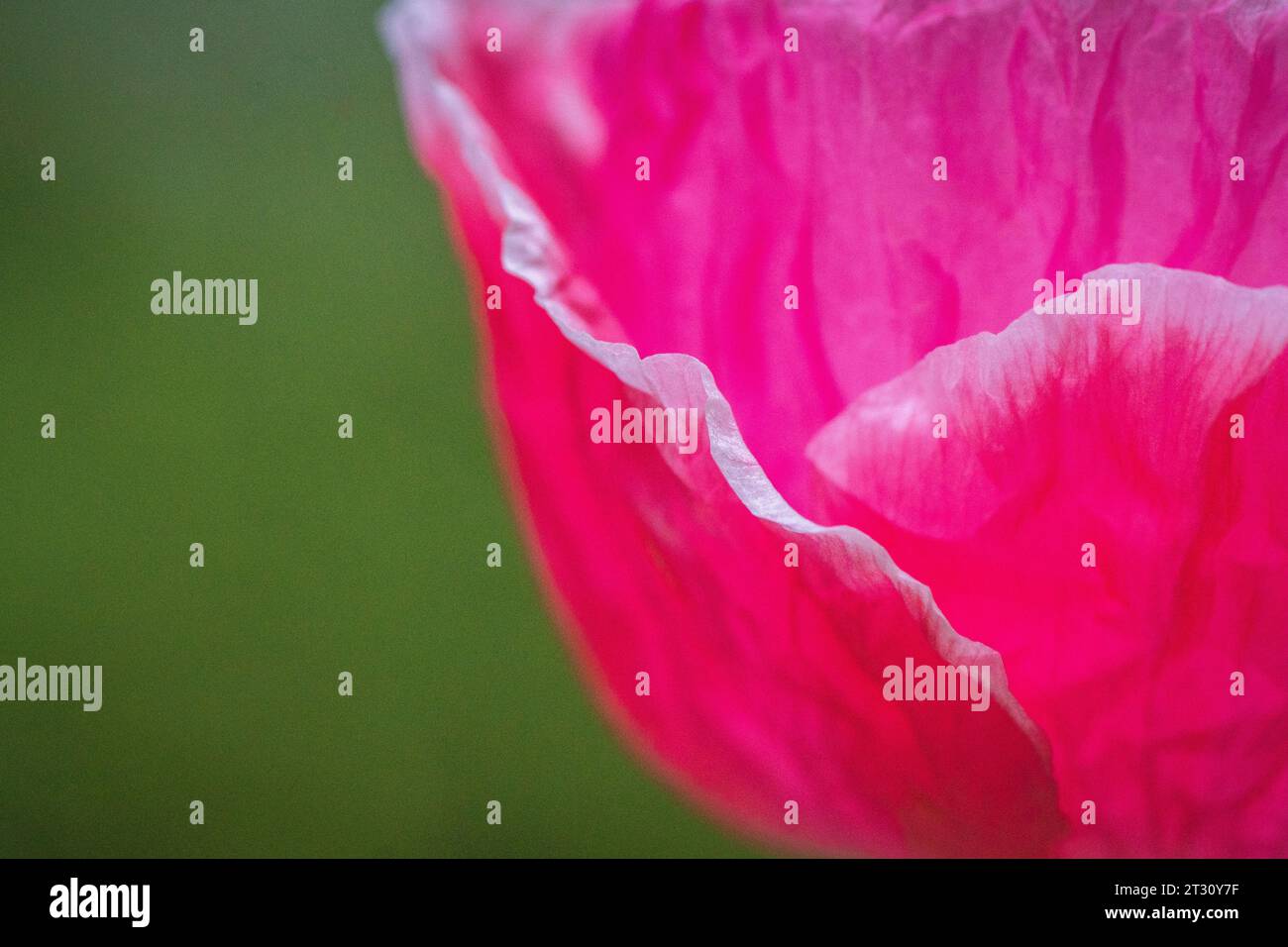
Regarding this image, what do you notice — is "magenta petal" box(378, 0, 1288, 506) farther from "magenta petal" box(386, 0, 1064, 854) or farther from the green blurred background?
the green blurred background

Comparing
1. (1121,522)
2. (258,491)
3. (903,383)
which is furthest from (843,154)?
(258,491)

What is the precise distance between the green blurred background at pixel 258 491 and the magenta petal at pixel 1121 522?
0.44 m

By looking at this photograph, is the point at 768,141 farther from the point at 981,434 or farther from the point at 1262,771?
the point at 1262,771

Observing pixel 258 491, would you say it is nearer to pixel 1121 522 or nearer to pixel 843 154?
pixel 843 154

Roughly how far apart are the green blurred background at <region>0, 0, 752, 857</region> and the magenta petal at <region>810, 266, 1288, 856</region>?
437 mm

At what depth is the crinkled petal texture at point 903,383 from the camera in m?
1.08

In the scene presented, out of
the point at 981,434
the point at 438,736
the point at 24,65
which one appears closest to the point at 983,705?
the point at 981,434

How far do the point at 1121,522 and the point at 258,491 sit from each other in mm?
953

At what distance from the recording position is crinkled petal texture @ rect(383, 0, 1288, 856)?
108cm

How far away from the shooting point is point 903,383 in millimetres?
1103

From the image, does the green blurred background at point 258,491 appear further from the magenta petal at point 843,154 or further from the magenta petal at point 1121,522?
the magenta petal at point 1121,522

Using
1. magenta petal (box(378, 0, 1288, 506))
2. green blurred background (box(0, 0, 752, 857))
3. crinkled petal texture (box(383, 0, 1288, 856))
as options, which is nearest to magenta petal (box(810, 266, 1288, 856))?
crinkled petal texture (box(383, 0, 1288, 856))

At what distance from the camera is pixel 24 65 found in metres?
1.30

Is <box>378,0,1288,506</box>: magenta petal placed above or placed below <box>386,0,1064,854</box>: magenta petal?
above
